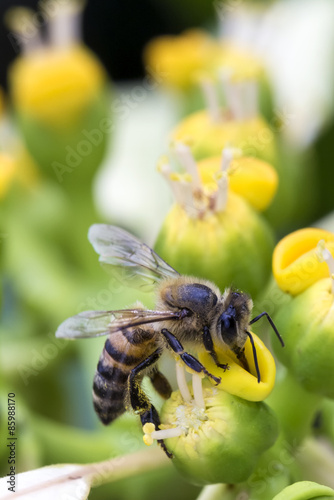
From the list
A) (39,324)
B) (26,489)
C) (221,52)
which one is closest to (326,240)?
(26,489)

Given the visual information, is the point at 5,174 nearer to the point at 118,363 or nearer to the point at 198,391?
the point at 118,363

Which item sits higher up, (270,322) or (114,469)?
(270,322)


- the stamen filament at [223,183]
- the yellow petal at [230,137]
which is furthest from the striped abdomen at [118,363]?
the yellow petal at [230,137]

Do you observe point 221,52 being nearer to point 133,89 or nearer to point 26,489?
point 133,89

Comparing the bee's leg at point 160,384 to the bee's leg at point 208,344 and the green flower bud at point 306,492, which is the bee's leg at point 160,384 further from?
the green flower bud at point 306,492

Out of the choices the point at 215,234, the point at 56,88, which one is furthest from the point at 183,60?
the point at 215,234

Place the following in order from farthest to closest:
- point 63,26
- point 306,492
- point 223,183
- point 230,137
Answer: point 63,26 < point 230,137 < point 223,183 < point 306,492

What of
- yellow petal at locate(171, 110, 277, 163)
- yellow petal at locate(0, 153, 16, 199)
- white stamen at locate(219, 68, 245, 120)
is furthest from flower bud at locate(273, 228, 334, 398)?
yellow petal at locate(0, 153, 16, 199)
